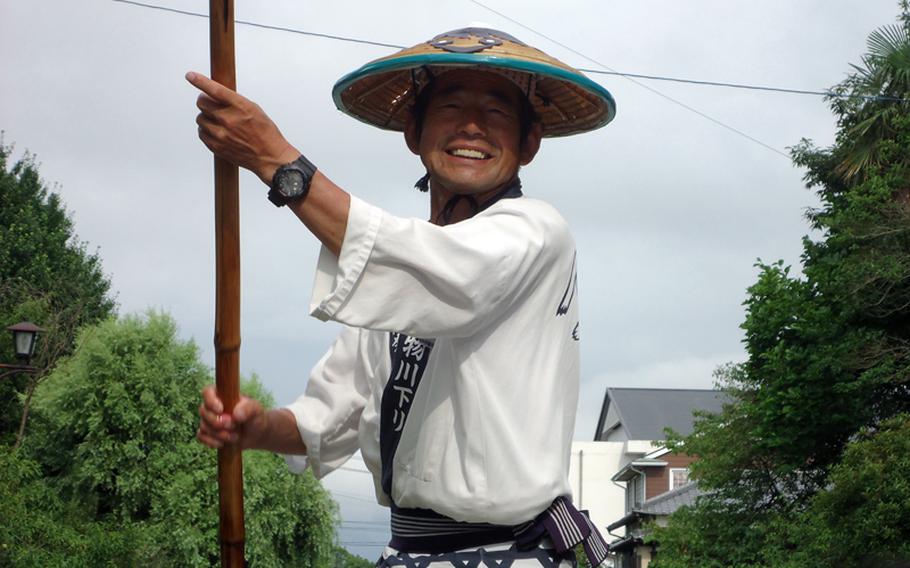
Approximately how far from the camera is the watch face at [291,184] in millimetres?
2521

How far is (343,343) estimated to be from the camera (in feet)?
11.3

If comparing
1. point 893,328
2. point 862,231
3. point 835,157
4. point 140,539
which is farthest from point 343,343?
point 835,157

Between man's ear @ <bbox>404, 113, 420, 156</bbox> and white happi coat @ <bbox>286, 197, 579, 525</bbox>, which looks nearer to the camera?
white happi coat @ <bbox>286, 197, 579, 525</bbox>

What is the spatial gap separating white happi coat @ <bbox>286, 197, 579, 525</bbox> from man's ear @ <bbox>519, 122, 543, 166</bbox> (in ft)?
1.13

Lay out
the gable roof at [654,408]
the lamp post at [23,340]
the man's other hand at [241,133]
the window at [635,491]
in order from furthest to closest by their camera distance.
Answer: the gable roof at [654,408] < the window at [635,491] < the lamp post at [23,340] < the man's other hand at [241,133]

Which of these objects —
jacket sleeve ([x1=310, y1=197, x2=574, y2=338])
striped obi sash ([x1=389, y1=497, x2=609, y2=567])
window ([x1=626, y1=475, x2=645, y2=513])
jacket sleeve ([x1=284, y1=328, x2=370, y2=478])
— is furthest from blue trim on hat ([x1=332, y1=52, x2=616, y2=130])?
window ([x1=626, y1=475, x2=645, y2=513])

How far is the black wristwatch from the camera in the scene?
8.27ft

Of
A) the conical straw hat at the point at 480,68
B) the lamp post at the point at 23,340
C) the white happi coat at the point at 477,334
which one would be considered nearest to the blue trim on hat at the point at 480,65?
the conical straw hat at the point at 480,68

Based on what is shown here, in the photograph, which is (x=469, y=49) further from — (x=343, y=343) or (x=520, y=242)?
(x=343, y=343)

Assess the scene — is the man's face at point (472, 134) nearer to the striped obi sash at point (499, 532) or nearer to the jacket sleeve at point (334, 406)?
the jacket sleeve at point (334, 406)

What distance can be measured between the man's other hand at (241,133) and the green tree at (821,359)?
18.4 metres

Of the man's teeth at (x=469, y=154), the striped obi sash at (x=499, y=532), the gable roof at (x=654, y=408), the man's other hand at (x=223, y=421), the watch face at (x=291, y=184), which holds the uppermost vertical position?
the gable roof at (x=654, y=408)

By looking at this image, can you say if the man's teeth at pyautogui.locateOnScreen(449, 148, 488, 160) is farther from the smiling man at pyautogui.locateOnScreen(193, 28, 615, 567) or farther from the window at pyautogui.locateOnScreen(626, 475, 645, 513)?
the window at pyautogui.locateOnScreen(626, 475, 645, 513)

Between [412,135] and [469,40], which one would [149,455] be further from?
[469,40]
